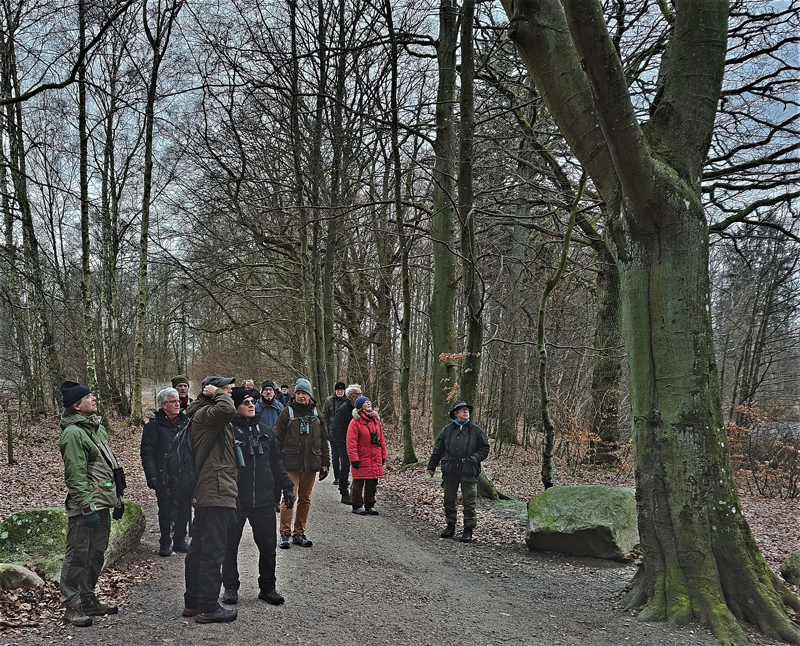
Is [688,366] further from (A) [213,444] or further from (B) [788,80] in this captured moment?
(B) [788,80]

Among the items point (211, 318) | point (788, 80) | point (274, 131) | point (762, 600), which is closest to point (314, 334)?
point (274, 131)

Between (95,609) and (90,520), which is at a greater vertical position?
(90,520)

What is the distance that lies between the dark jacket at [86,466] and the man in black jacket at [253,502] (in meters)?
1.05

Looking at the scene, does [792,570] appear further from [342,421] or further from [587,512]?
[342,421]

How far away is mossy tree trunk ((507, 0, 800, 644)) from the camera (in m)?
4.77

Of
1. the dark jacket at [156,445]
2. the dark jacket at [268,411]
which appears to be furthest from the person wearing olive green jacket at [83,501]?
the dark jacket at [268,411]

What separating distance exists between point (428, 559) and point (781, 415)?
13.5m

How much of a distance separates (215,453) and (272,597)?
4.54ft

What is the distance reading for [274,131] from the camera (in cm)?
1571

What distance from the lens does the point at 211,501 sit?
4594mm

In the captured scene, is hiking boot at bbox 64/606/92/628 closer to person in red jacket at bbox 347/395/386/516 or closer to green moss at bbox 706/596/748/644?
person in red jacket at bbox 347/395/386/516

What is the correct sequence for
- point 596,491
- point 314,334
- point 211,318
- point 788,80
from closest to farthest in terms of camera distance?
point 596,491 < point 788,80 < point 314,334 < point 211,318

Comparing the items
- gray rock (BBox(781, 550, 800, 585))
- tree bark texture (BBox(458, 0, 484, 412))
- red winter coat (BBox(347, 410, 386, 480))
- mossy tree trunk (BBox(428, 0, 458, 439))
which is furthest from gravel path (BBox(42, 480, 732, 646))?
mossy tree trunk (BBox(428, 0, 458, 439))

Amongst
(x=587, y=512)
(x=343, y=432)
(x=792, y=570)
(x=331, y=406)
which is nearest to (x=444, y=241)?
(x=331, y=406)
